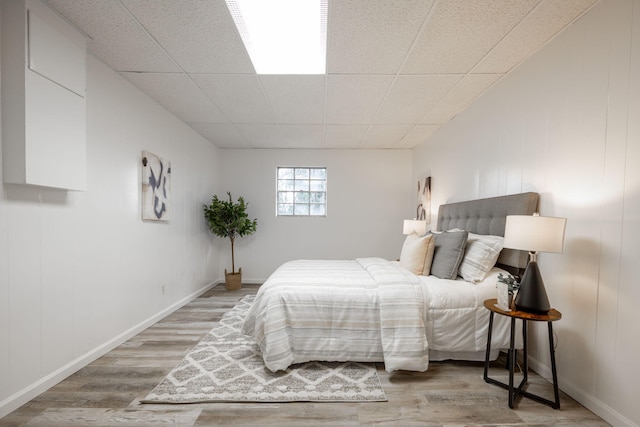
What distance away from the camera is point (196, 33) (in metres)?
2.04

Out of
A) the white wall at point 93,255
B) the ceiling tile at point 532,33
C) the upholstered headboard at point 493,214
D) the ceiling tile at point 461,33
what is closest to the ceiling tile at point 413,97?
the ceiling tile at point 461,33

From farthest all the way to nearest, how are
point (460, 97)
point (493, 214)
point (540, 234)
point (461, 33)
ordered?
1. point (460, 97)
2. point (493, 214)
3. point (461, 33)
4. point (540, 234)

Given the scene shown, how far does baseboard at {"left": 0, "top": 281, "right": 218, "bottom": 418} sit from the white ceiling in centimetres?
234

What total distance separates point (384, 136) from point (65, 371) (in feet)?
14.2

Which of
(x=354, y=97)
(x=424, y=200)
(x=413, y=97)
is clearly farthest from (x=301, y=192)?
(x=413, y=97)

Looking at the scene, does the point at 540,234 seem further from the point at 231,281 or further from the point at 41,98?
the point at 231,281

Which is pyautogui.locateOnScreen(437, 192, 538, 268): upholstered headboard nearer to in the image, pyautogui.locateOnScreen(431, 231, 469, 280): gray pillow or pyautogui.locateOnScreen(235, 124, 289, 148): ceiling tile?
pyautogui.locateOnScreen(431, 231, 469, 280): gray pillow

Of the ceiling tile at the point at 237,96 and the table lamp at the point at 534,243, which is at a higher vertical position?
the ceiling tile at the point at 237,96

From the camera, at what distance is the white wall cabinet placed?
65.1 inches

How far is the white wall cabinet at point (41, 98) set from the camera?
1652mm

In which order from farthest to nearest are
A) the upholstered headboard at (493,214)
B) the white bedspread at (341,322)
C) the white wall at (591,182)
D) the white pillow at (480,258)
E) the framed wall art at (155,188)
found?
the framed wall art at (155,188), the white pillow at (480,258), the upholstered headboard at (493,214), the white bedspread at (341,322), the white wall at (591,182)

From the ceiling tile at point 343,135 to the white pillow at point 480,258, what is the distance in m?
2.24

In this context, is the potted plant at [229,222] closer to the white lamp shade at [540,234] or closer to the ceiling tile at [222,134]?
the ceiling tile at [222,134]

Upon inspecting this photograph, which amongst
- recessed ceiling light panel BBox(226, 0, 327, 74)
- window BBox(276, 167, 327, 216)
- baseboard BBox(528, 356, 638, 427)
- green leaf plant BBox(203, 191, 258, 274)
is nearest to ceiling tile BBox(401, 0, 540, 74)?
recessed ceiling light panel BBox(226, 0, 327, 74)
